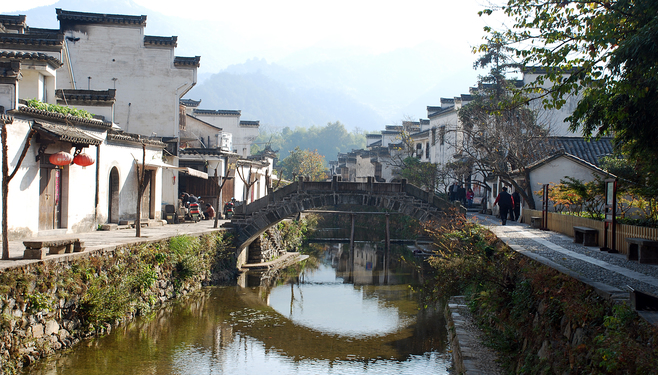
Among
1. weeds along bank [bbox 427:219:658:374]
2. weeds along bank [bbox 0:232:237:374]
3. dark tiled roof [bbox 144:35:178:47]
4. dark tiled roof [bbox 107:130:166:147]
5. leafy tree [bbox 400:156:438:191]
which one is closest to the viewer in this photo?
weeds along bank [bbox 427:219:658:374]

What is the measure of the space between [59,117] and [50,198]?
2.32m

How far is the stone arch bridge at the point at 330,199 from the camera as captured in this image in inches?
835

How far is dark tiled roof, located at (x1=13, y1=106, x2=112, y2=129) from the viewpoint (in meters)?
13.8

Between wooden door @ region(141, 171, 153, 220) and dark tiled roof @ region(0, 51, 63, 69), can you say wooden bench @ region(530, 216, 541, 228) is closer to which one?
wooden door @ region(141, 171, 153, 220)

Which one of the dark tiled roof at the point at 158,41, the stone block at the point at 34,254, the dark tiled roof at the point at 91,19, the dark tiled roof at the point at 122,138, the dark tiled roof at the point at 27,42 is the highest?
the dark tiled roof at the point at 91,19

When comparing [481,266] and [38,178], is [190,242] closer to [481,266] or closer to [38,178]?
[38,178]

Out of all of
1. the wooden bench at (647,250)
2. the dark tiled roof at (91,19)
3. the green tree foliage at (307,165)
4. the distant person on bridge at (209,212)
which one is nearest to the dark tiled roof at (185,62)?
the dark tiled roof at (91,19)

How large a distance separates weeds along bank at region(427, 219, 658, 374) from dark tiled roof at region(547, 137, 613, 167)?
1047cm

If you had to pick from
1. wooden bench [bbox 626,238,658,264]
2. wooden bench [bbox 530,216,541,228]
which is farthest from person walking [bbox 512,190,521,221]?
wooden bench [bbox 626,238,658,264]

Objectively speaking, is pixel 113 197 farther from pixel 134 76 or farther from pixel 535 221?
pixel 535 221

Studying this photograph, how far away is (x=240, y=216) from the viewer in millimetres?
21688

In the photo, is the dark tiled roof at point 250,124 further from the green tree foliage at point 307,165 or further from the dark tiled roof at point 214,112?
the green tree foliage at point 307,165

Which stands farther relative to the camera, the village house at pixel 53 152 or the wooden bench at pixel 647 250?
the village house at pixel 53 152

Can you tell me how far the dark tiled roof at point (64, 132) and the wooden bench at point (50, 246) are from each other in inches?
142
